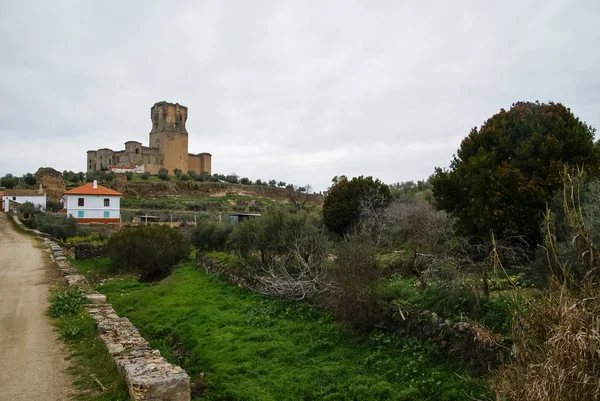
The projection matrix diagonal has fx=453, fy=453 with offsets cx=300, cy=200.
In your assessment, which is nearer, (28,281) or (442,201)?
(442,201)

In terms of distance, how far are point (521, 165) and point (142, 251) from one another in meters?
16.6

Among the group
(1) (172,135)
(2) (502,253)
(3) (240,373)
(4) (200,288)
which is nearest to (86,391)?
(3) (240,373)

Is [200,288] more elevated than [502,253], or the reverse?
[502,253]

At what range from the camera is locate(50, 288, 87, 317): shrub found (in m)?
9.62

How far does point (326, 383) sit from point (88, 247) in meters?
21.7

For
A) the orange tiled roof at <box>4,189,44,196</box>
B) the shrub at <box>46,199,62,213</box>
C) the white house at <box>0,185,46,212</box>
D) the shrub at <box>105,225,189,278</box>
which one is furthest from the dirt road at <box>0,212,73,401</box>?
the orange tiled roof at <box>4,189,44,196</box>

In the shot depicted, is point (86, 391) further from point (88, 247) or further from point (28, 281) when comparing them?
point (88, 247)

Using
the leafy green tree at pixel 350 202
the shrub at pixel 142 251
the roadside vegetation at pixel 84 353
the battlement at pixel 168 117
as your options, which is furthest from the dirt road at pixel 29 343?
the battlement at pixel 168 117

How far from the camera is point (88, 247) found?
25.1 meters

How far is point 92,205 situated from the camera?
3778 centimetres

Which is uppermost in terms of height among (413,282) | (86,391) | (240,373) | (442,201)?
(442,201)

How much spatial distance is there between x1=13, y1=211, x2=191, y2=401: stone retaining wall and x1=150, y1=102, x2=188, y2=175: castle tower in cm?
6571

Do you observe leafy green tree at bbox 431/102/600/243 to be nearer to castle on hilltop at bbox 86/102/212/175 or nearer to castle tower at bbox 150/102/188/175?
castle on hilltop at bbox 86/102/212/175

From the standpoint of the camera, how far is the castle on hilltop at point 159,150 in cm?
7056
